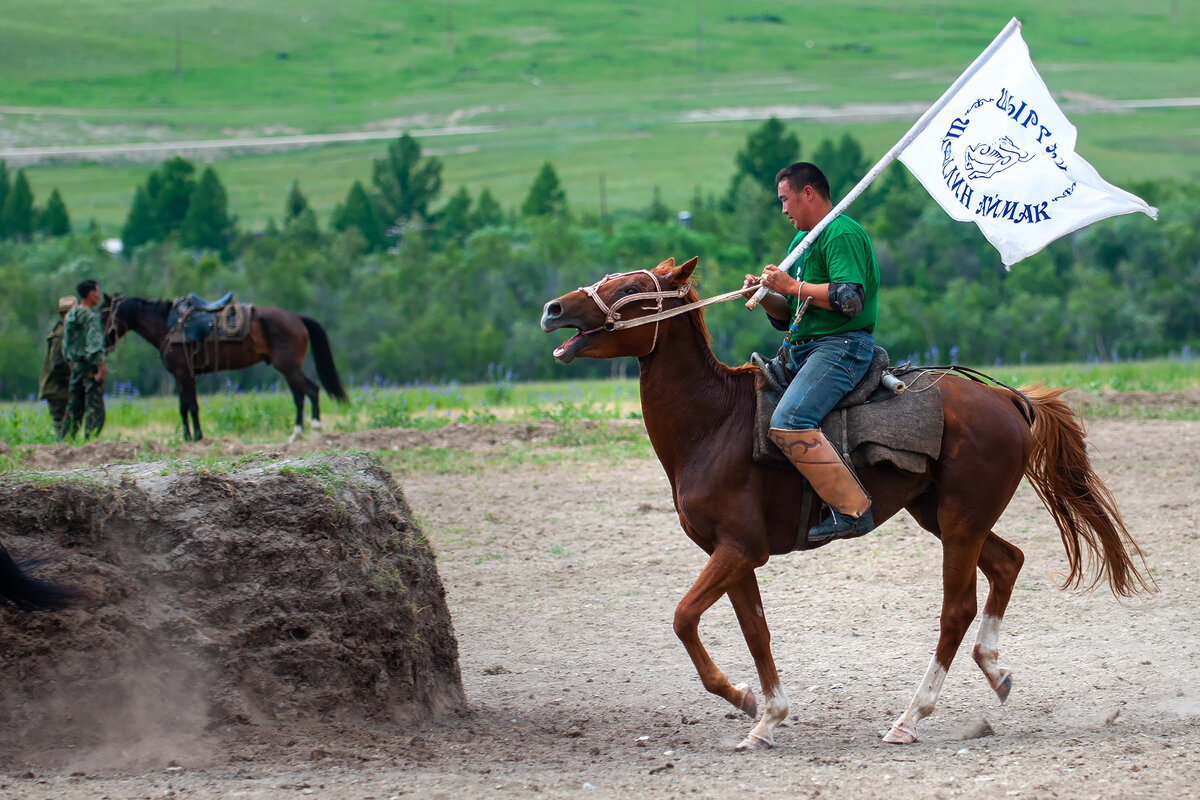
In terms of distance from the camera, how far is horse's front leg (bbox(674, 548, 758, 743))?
5.57m

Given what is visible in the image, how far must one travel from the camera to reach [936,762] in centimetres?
513

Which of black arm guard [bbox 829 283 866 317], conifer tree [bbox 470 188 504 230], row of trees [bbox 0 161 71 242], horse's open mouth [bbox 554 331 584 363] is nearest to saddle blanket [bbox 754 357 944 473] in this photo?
black arm guard [bbox 829 283 866 317]

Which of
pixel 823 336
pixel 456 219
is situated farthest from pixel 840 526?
pixel 456 219

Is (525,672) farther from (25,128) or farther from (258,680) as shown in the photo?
(25,128)

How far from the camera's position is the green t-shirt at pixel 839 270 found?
5.76 metres

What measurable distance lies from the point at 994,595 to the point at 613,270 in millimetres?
30732

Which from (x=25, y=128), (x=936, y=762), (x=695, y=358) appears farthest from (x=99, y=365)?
(x=25, y=128)

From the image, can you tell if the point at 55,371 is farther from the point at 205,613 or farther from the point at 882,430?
the point at 882,430

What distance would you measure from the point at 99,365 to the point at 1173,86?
4182 inches

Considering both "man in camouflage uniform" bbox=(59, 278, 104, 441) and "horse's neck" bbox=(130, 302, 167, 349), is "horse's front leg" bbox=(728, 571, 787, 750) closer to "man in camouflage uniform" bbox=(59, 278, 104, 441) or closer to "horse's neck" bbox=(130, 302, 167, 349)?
"man in camouflage uniform" bbox=(59, 278, 104, 441)

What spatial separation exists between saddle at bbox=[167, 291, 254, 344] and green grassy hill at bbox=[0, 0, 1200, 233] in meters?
59.8

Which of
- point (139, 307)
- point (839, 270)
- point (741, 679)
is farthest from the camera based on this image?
point (139, 307)

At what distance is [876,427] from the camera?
580 cm

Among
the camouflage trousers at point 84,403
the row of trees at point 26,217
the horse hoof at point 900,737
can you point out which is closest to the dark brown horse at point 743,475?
the horse hoof at point 900,737
